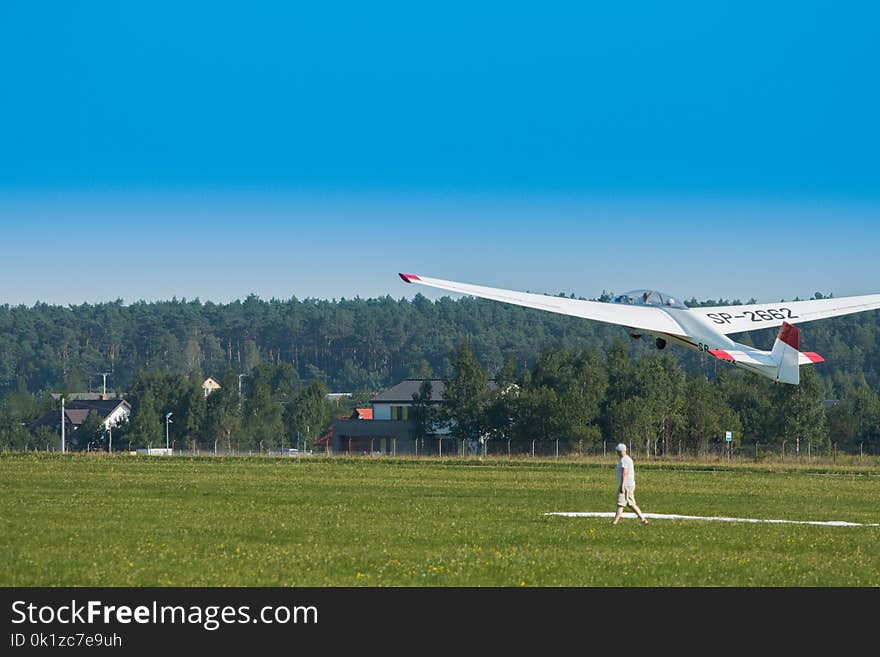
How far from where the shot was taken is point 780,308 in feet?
158

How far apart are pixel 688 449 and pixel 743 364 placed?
51.0m

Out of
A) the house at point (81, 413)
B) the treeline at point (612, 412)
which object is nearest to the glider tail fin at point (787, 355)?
the treeline at point (612, 412)

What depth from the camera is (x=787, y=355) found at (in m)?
44.9

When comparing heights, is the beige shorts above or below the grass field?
above

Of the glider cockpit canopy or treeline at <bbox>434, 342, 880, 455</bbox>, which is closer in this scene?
the glider cockpit canopy

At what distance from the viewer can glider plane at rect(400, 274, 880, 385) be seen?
1773 inches

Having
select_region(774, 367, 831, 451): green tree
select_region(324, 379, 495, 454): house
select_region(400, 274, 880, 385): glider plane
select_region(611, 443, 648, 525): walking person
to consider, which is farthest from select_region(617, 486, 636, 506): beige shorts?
select_region(324, 379, 495, 454): house

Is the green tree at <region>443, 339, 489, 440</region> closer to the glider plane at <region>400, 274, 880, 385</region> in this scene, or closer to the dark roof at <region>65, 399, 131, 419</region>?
the glider plane at <region>400, 274, 880, 385</region>

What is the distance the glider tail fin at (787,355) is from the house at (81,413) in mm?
103507

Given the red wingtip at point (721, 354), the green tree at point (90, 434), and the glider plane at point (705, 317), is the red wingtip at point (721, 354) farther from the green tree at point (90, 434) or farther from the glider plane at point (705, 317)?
the green tree at point (90, 434)

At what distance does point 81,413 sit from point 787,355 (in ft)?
392

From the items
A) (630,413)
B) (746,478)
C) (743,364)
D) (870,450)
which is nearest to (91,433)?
(630,413)

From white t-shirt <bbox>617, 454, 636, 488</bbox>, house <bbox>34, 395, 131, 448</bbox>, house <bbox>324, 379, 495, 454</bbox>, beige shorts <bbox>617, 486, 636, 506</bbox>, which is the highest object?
house <bbox>34, 395, 131, 448</bbox>
